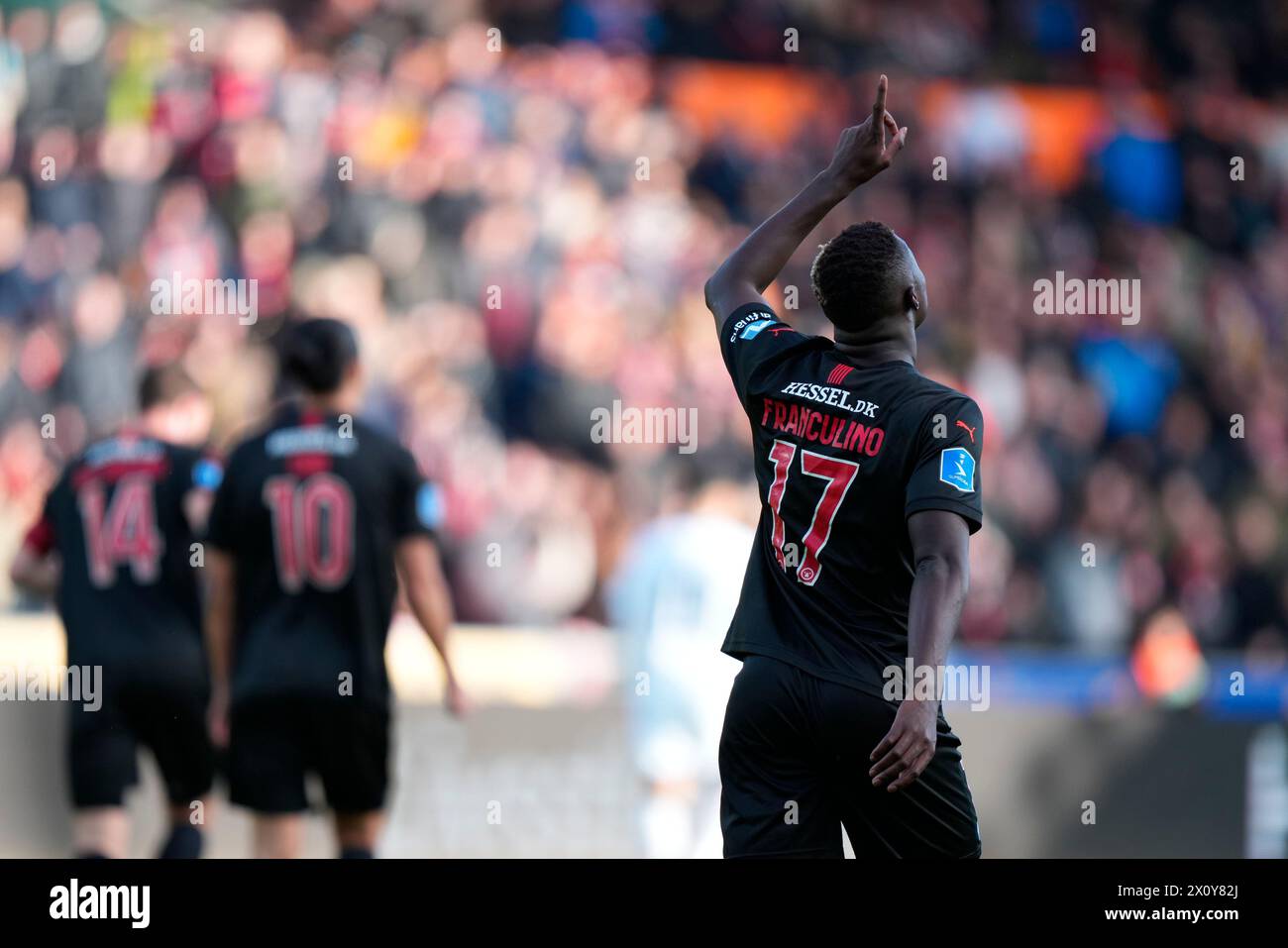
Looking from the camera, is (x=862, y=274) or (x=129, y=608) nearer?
(x=862, y=274)

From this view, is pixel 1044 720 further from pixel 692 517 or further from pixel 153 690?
pixel 153 690

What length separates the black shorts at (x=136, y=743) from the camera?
670cm

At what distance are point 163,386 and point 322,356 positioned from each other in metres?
0.90

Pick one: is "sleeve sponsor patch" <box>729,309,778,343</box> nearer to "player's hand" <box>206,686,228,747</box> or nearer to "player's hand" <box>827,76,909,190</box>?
"player's hand" <box>827,76,909,190</box>

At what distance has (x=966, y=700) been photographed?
365 inches

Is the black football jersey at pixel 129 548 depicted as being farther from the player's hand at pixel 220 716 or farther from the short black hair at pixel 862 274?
the short black hair at pixel 862 274

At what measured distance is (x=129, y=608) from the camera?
22.3 feet

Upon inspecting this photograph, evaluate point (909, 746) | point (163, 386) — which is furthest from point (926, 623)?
point (163, 386)

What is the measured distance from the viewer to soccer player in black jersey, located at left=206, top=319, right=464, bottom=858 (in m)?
6.40

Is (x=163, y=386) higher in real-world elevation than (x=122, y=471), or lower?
higher

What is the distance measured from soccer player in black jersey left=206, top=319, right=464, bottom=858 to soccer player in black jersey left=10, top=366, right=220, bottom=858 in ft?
1.21
